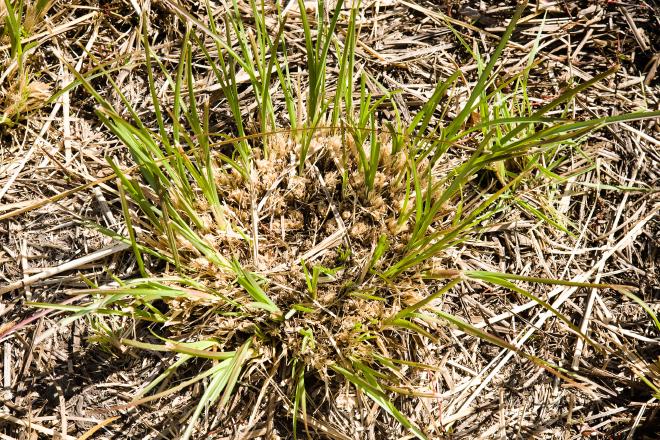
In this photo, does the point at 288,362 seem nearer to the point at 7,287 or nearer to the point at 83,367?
the point at 83,367

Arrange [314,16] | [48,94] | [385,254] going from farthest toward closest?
1. [314,16]
2. [48,94]
3. [385,254]

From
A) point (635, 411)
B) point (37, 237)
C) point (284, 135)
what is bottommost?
point (635, 411)

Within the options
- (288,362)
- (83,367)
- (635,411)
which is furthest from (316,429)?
(635,411)

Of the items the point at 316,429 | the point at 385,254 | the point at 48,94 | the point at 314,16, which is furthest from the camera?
the point at 314,16

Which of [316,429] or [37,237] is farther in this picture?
[37,237]

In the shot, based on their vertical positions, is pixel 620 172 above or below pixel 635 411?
above

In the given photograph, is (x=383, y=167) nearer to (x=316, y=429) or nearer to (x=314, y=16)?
(x=314, y=16)

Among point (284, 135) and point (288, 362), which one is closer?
point (288, 362)

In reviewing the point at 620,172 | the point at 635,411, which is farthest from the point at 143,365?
the point at 620,172

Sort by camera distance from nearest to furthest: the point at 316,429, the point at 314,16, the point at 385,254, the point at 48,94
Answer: the point at 316,429 → the point at 385,254 → the point at 48,94 → the point at 314,16
